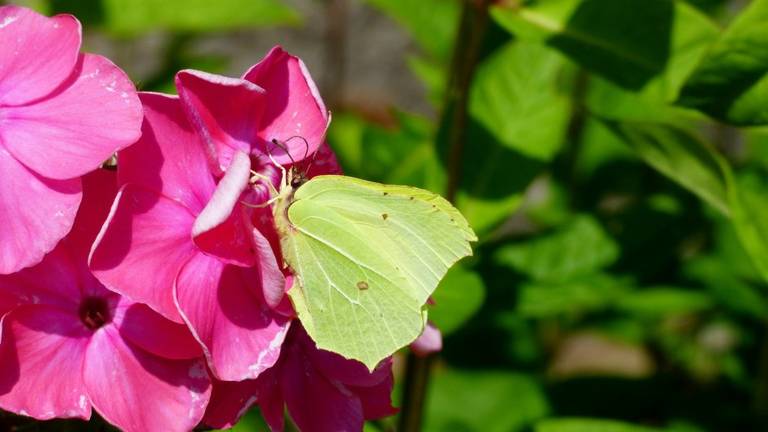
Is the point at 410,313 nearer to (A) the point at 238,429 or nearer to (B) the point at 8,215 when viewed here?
(B) the point at 8,215

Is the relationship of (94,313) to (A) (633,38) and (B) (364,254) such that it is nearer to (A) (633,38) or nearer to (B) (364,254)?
(B) (364,254)

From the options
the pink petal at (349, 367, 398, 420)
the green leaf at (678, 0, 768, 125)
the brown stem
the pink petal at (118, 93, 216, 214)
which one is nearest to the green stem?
the brown stem

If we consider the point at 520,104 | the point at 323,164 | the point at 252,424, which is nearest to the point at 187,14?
the point at 520,104

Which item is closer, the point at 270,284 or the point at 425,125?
the point at 270,284

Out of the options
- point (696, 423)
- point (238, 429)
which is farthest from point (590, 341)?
point (238, 429)

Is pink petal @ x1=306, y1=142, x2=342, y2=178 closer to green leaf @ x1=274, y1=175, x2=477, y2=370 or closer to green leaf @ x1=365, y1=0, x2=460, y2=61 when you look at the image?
green leaf @ x1=274, y1=175, x2=477, y2=370

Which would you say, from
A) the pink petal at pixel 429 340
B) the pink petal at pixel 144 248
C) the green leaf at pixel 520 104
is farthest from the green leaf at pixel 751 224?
the pink petal at pixel 144 248
